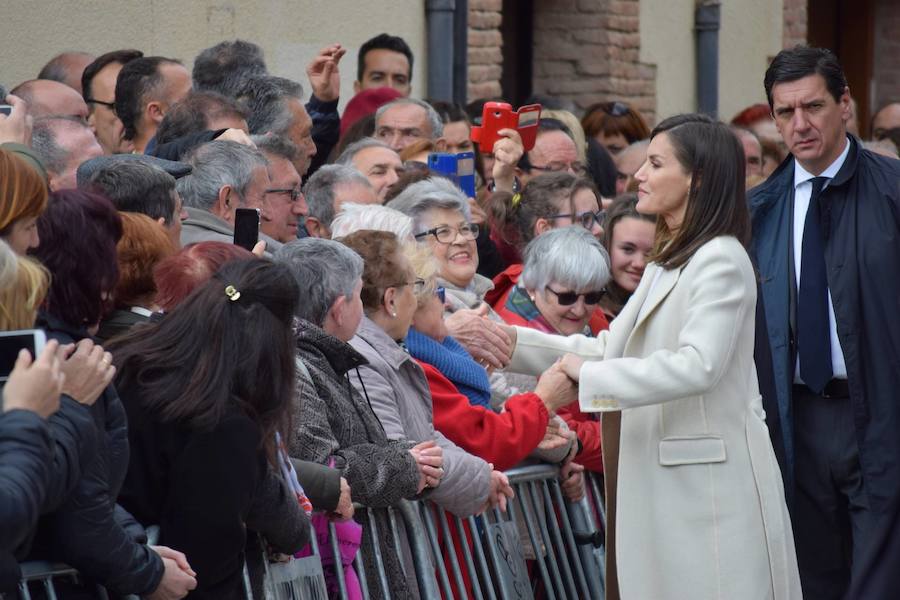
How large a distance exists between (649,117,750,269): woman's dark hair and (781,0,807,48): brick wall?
1119 cm

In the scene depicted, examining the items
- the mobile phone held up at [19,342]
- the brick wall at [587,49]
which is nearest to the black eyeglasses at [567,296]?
the mobile phone held up at [19,342]

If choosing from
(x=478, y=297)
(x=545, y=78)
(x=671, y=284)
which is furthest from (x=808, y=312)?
(x=545, y=78)

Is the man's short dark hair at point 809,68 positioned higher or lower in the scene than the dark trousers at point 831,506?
higher

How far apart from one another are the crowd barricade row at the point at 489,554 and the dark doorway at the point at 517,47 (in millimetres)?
7673

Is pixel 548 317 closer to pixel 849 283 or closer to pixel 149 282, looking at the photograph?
pixel 849 283

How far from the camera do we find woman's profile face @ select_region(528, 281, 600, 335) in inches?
222

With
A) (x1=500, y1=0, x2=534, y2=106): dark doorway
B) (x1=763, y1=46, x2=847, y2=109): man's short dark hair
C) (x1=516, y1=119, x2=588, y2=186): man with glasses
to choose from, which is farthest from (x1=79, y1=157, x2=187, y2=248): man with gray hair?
(x1=500, y1=0, x2=534, y2=106): dark doorway

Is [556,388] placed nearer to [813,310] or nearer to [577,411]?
[577,411]

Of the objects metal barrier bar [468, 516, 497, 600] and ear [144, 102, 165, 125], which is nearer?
metal barrier bar [468, 516, 497, 600]

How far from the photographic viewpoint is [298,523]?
373 cm

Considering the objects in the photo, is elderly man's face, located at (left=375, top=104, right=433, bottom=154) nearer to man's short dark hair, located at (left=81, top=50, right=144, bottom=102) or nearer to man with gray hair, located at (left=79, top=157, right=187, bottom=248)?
man's short dark hair, located at (left=81, top=50, right=144, bottom=102)

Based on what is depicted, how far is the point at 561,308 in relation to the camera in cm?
564

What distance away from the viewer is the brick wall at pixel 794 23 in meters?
15.4

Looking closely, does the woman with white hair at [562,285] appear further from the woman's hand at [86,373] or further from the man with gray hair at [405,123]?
the woman's hand at [86,373]
